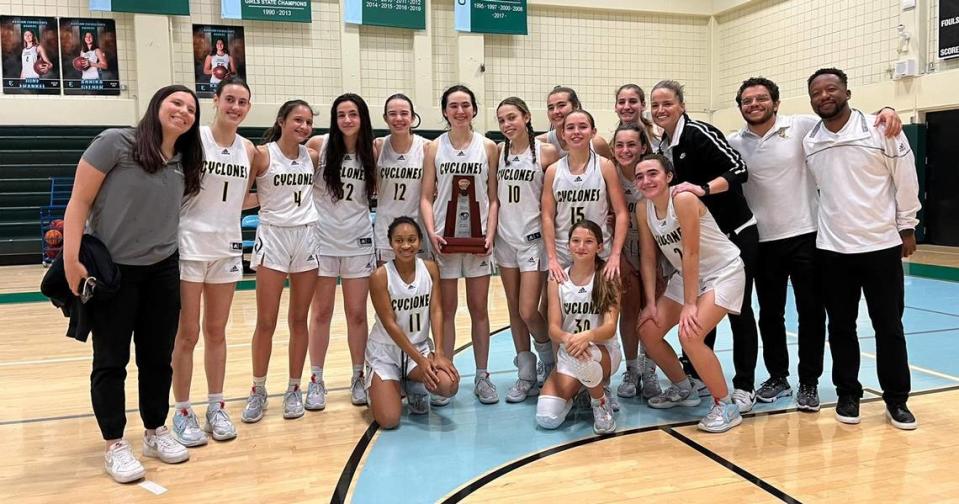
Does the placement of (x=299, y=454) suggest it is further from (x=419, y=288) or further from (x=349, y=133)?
(x=349, y=133)

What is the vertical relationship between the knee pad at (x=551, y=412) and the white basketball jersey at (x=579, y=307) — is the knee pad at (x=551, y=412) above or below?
below

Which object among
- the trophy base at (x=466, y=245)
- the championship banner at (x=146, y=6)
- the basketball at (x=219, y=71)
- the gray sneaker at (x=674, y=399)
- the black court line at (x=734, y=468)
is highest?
the championship banner at (x=146, y=6)

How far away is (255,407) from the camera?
3.72m

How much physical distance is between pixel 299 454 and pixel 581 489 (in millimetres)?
1312

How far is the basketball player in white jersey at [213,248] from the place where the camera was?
10.6 feet

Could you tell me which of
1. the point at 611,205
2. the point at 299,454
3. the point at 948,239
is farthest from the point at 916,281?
the point at 299,454

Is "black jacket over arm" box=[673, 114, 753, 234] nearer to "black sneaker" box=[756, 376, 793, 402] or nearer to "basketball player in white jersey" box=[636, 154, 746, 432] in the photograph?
"basketball player in white jersey" box=[636, 154, 746, 432]

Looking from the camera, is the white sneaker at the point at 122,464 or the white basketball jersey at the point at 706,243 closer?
the white sneaker at the point at 122,464

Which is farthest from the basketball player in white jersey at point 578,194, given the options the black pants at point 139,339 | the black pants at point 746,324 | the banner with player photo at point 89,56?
the banner with player photo at point 89,56

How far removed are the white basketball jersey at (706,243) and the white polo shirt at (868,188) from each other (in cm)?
50

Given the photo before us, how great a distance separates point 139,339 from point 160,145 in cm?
84

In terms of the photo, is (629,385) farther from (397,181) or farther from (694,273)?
(397,181)

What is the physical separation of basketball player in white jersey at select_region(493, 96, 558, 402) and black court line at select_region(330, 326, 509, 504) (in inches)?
33.4

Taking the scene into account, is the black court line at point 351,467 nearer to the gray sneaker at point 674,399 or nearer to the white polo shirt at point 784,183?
the gray sneaker at point 674,399
